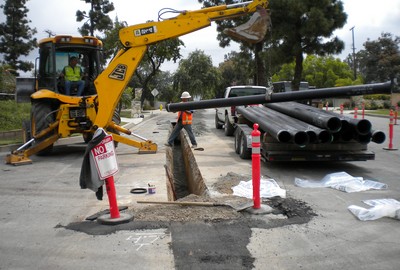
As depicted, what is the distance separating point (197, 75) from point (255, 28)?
1937 inches

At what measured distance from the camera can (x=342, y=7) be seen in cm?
2919

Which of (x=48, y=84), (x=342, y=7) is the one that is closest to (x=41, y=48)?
(x=48, y=84)

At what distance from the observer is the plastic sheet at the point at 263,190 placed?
7.11 meters

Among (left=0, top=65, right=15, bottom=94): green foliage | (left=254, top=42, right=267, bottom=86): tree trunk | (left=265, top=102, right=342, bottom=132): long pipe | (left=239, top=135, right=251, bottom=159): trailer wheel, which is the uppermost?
(left=254, top=42, right=267, bottom=86): tree trunk

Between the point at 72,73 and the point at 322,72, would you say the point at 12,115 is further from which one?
the point at 322,72

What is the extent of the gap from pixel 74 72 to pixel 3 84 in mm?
13042

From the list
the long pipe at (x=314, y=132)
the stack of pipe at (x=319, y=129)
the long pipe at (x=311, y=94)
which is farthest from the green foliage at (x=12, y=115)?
the long pipe at (x=314, y=132)

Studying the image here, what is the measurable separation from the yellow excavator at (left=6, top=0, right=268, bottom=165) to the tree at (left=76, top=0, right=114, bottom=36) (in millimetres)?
23459

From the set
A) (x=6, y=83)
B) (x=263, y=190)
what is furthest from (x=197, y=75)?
(x=263, y=190)

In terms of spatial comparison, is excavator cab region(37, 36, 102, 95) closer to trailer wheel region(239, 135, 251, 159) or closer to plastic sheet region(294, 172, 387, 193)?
trailer wheel region(239, 135, 251, 159)

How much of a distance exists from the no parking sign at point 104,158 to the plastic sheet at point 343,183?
3.94 metres

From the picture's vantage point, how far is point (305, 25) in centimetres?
2803

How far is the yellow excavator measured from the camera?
404 inches

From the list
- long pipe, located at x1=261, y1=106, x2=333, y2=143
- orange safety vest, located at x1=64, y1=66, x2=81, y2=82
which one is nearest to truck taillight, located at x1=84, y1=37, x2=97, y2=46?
orange safety vest, located at x1=64, y1=66, x2=81, y2=82
